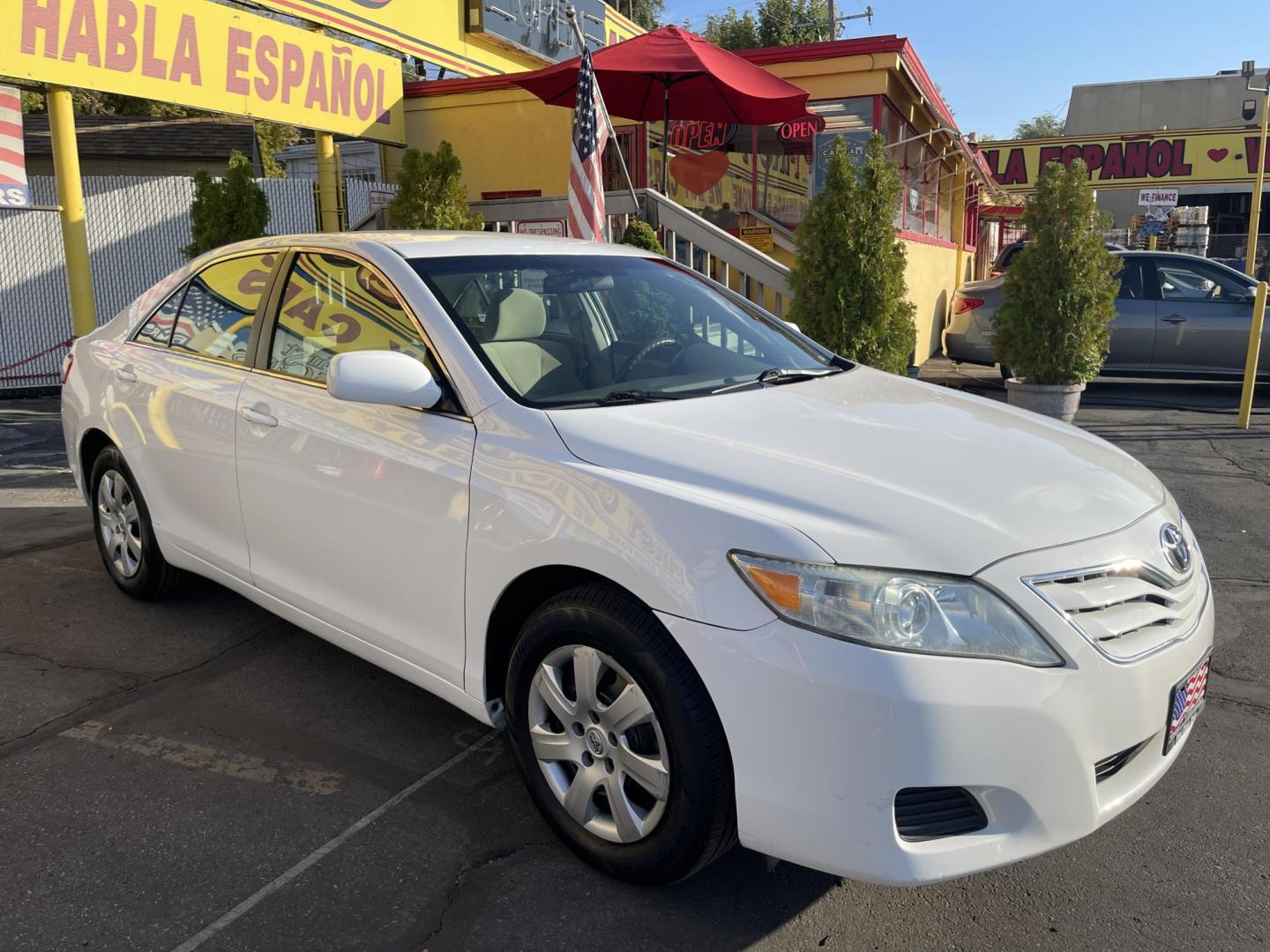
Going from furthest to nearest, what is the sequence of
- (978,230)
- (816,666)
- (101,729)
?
1. (978,230)
2. (101,729)
3. (816,666)

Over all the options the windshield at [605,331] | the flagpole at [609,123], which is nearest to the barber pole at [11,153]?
the flagpole at [609,123]

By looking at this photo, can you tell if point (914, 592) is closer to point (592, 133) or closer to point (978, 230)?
point (592, 133)

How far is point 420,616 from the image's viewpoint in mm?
3012

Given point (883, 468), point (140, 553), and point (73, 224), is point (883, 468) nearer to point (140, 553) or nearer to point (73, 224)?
point (140, 553)

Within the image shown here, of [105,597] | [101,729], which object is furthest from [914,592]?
[105,597]

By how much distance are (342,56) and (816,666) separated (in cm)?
1133

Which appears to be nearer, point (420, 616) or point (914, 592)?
point (914, 592)

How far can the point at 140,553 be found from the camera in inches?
177

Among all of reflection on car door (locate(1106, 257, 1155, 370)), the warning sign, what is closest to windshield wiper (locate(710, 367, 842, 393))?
reflection on car door (locate(1106, 257, 1155, 370))

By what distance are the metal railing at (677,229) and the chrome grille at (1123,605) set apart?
674cm

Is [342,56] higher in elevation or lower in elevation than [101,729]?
higher

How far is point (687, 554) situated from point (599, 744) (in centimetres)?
61

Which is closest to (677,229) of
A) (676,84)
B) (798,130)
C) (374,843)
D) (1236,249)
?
(676,84)

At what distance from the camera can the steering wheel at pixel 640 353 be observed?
3246 millimetres
